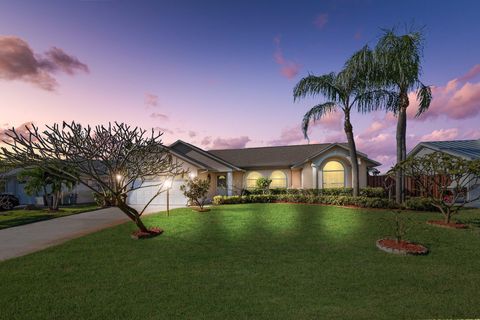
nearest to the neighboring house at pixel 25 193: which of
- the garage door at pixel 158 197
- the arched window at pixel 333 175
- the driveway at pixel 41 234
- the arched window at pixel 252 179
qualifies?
the garage door at pixel 158 197

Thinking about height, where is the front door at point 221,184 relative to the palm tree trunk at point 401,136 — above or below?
below

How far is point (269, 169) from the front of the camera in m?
26.8

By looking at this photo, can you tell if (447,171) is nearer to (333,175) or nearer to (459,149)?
(459,149)

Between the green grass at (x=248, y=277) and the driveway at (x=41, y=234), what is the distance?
109 centimetres

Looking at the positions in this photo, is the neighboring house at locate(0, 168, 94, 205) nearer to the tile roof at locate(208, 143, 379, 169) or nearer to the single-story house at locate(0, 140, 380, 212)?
the single-story house at locate(0, 140, 380, 212)

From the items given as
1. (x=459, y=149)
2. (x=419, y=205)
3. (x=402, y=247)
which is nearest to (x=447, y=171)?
(x=419, y=205)

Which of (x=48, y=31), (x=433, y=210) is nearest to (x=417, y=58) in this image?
(x=433, y=210)

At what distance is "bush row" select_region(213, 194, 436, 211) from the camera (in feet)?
53.8

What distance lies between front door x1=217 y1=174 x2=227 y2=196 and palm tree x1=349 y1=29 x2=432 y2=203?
14.7 metres

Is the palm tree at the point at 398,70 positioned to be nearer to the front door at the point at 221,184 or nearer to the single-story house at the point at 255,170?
the single-story house at the point at 255,170

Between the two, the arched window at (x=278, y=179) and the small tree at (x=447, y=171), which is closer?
the small tree at (x=447, y=171)

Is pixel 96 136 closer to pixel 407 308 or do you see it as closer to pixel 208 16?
pixel 208 16

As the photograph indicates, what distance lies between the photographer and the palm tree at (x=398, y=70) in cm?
1630

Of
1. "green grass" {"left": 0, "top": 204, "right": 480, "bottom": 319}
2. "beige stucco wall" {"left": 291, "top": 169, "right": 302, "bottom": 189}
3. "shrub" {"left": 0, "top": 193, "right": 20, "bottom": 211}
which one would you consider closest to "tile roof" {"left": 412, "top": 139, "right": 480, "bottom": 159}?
"green grass" {"left": 0, "top": 204, "right": 480, "bottom": 319}
